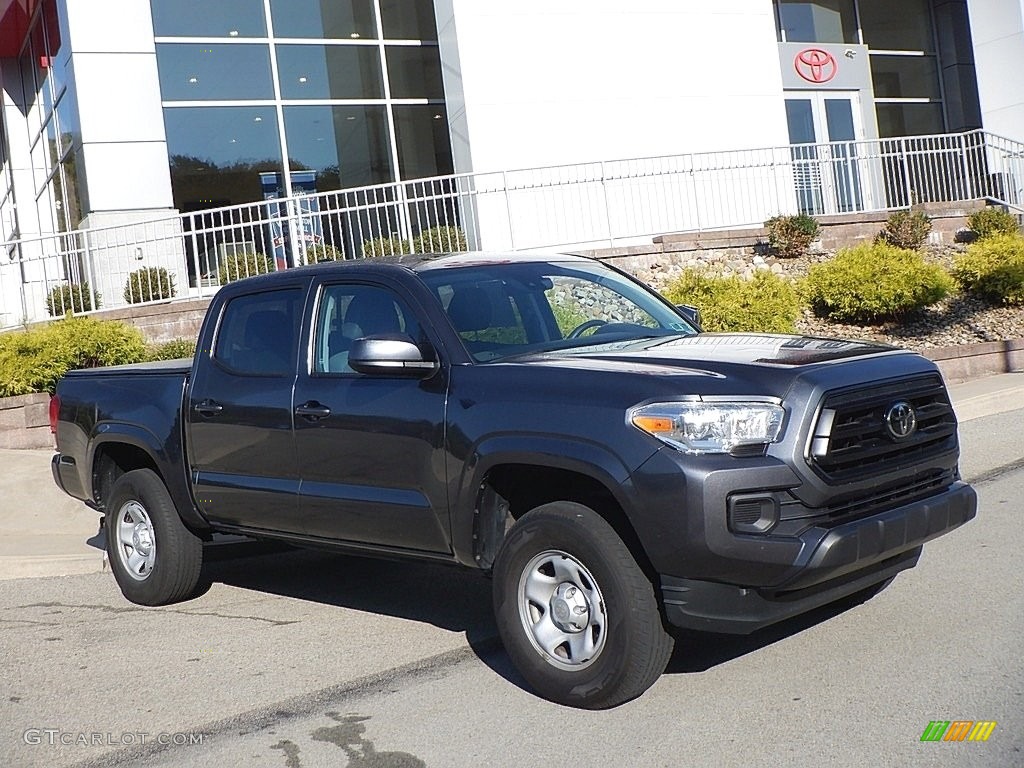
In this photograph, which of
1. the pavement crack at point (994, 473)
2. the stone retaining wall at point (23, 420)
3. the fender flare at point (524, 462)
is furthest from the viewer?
the stone retaining wall at point (23, 420)

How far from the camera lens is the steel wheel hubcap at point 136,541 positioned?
23.1 feet

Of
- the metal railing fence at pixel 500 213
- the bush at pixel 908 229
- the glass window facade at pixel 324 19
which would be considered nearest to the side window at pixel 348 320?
the metal railing fence at pixel 500 213

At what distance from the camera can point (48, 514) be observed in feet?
32.4

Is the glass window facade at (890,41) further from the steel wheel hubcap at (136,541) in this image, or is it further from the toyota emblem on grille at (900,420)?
the toyota emblem on grille at (900,420)

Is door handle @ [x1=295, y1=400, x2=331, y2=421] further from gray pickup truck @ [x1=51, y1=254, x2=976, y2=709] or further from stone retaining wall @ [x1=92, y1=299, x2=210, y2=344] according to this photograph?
stone retaining wall @ [x1=92, y1=299, x2=210, y2=344]

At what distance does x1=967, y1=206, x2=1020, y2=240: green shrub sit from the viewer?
18.6 m

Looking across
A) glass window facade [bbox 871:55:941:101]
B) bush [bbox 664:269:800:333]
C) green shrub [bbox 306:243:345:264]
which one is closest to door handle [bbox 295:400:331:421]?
bush [bbox 664:269:800:333]

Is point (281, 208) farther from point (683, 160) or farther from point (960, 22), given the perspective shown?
point (960, 22)

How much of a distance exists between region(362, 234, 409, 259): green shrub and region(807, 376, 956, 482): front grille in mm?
13109

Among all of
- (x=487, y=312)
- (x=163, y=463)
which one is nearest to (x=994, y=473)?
(x=487, y=312)

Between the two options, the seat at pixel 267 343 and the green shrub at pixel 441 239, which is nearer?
the seat at pixel 267 343

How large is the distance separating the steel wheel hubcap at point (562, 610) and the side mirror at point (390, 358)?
1042 mm

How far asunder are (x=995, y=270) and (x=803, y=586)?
13.6 m

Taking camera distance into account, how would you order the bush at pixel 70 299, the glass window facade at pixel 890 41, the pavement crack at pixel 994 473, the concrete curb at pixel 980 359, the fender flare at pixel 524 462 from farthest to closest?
the glass window facade at pixel 890 41 < the bush at pixel 70 299 < the concrete curb at pixel 980 359 < the pavement crack at pixel 994 473 < the fender flare at pixel 524 462
